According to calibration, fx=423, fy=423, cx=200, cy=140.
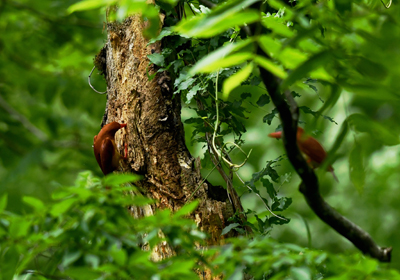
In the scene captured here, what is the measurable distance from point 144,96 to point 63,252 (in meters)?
1.17

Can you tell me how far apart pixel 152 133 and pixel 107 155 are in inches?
15.0

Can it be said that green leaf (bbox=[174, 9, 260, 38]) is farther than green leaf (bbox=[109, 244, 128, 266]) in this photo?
No

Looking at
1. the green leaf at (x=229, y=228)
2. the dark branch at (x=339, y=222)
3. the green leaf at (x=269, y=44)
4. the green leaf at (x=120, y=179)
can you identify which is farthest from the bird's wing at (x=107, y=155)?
the green leaf at (x=269, y=44)

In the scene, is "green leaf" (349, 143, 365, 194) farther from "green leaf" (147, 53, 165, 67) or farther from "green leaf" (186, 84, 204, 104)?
"green leaf" (147, 53, 165, 67)

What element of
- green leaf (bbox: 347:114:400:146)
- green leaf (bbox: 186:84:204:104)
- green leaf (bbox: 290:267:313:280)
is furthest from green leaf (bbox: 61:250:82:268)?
green leaf (bbox: 186:84:204:104)

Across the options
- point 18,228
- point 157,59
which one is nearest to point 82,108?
point 157,59

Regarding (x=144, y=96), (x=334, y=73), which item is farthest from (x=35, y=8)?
(x=334, y=73)

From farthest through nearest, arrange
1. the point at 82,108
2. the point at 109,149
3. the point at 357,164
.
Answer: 1. the point at 82,108
2. the point at 109,149
3. the point at 357,164

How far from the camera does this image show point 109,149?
2.34 meters

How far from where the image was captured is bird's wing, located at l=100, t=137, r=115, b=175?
2304 millimetres

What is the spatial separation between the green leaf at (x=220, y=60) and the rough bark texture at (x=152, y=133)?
126 cm

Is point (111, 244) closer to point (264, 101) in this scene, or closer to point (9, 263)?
point (9, 263)

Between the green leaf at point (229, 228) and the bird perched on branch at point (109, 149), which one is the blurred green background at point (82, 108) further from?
the green leaf at point (229, 228)

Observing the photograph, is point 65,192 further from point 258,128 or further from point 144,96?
point 258,128
